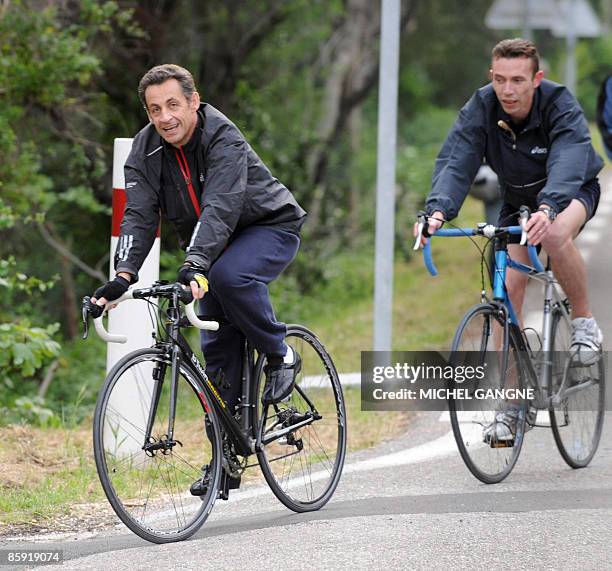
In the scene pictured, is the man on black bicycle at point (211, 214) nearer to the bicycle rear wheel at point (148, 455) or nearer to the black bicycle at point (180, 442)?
the black bicycle at point (180, 442)

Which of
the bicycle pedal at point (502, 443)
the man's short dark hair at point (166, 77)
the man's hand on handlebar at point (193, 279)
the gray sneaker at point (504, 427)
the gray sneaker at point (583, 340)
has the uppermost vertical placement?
the man's short dark hair at point (166, 77)

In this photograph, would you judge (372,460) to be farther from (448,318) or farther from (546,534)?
(448,318)

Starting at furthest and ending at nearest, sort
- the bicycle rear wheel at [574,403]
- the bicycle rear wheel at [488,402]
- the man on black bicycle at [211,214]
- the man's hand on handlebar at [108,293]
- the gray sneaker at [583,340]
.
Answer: the gray sneaker at [583,340] → the bicycle rear wheel at [574,403] → the bicycle rear wheel at [488,402] → the man on black bicycle at [211,214] → the man's hand on handlebar at [108,293]

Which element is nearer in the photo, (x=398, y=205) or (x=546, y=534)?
(x=546, y=534)

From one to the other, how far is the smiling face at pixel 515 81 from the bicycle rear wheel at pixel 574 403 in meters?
1.02

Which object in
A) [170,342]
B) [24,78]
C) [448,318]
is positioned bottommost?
[448,318]

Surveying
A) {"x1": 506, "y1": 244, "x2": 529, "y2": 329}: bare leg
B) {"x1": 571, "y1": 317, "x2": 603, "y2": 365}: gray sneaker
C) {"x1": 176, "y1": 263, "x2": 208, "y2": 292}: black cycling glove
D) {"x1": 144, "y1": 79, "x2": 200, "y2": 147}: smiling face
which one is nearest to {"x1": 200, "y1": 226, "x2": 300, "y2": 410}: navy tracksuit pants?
{"x1": 176, "y1": 263, "x2": 208, "y2": 292}: black cycling glove

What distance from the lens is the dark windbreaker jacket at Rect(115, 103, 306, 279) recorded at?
5062 mm

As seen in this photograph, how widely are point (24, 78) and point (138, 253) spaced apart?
4417mm

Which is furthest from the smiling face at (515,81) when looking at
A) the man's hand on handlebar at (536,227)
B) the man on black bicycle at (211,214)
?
the man on black bicycle at (211,214)

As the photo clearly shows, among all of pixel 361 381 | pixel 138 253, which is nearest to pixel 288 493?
Result: pixel 138 253

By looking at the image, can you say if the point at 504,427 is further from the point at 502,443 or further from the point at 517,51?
the point at 517,51

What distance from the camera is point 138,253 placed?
5211mm

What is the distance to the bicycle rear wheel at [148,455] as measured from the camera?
16.0 ft
